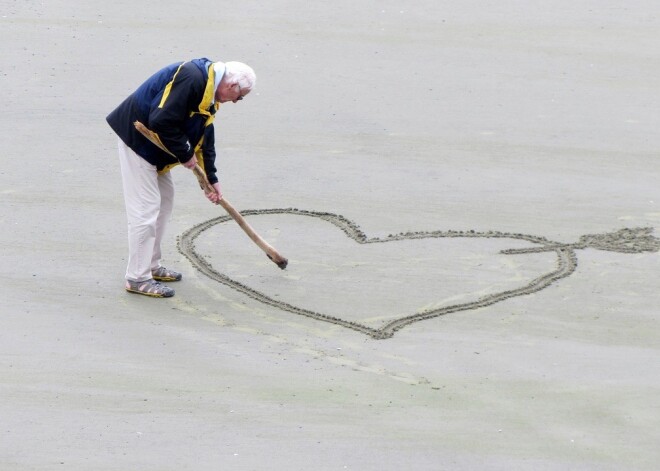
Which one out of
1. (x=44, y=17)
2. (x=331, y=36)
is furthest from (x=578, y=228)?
(x=44, y=17)

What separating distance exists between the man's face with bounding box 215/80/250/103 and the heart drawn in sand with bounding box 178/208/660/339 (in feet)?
4.28

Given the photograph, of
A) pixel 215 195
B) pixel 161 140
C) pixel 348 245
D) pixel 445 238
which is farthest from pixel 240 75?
pixel 445 238

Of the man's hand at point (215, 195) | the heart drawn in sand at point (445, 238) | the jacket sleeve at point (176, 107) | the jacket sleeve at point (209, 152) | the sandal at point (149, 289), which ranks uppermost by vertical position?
the jacket sleeve at point (176, 107)

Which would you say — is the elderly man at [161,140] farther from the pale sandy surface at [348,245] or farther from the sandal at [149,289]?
the pale sandy surface at [348,245]

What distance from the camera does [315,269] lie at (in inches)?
336

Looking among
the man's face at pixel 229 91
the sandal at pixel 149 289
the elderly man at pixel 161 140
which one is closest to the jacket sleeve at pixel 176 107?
the elderly man at pixel 161 140

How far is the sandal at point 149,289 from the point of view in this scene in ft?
26.2

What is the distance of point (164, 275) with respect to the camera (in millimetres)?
8266

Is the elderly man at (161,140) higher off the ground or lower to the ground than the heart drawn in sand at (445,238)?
higher

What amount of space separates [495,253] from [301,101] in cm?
304

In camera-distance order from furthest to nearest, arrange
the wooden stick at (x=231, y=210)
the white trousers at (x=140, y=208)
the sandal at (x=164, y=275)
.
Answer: the sandal at (x=164, y=275) < the white trousers at (x=140, y=208) < the wooden stick at (x=231, y=210)

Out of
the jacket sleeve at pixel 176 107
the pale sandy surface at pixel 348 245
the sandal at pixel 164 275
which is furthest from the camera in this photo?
the sandal at pixel 164 275

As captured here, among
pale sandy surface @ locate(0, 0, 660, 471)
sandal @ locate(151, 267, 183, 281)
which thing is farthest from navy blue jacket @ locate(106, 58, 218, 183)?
pale sandy surface @ locate(0, 0, 660, 471)

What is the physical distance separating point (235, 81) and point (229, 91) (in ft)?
0.29
